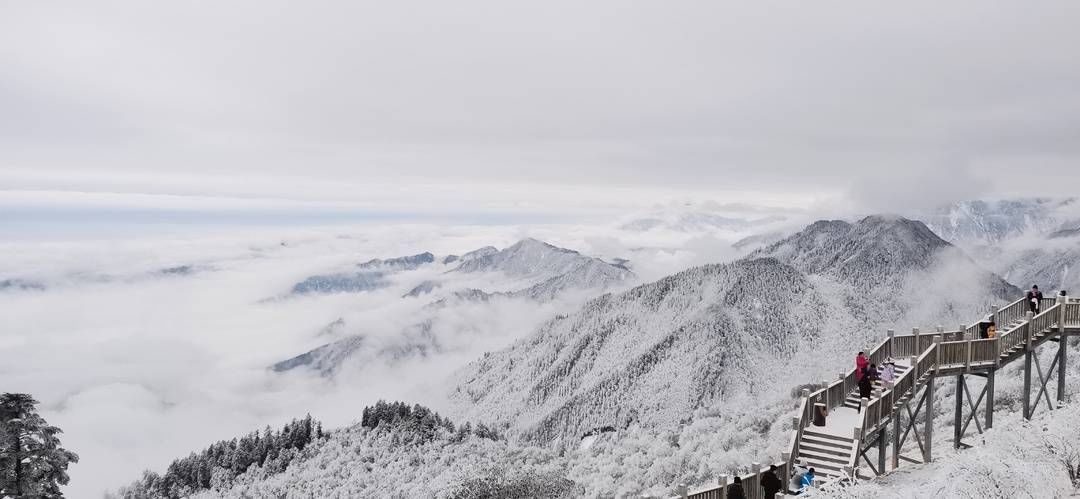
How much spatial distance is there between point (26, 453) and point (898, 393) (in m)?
36.2

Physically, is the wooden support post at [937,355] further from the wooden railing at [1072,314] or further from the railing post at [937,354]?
the wooden railing at [1072,314]

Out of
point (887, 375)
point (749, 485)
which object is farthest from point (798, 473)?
point (887, 375)

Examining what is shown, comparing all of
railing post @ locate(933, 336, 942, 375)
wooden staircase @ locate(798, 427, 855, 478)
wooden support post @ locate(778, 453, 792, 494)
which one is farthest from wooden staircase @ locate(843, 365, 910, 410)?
wooden support post @ locate(778, 453, 792, 494)

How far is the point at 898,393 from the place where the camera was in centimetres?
2612

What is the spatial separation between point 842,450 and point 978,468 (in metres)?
6.60

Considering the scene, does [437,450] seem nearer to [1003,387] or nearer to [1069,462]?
[1003,387]

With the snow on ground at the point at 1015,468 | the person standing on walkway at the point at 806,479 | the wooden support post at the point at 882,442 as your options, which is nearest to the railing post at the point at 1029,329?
the wooden support post at the point at 882,442

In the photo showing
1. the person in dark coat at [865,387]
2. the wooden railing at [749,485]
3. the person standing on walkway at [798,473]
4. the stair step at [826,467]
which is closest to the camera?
the wooden railing at [749,485]

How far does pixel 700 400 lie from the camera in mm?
177000

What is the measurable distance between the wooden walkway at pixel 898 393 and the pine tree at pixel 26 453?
2672cm

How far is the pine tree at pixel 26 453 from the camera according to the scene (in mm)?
26547

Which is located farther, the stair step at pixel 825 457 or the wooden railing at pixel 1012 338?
the wooden railing at pixel 1012 338

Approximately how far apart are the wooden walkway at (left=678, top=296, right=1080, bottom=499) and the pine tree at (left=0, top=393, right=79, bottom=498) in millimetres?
26724

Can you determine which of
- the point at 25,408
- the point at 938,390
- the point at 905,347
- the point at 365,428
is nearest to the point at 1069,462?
the point at 905,347
